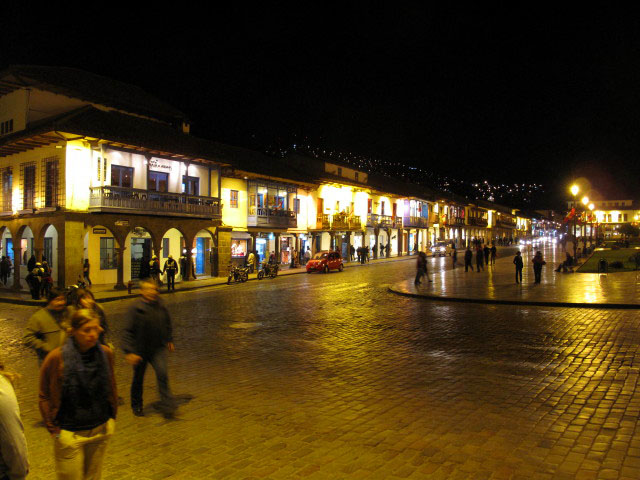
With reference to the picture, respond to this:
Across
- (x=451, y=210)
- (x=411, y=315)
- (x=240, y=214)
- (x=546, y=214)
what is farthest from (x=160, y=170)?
(x=546, y=214)

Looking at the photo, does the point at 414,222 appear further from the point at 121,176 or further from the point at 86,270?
the point at 86,270

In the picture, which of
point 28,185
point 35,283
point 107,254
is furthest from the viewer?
point 107,254

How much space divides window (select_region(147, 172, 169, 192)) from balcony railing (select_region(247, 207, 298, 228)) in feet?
25.3

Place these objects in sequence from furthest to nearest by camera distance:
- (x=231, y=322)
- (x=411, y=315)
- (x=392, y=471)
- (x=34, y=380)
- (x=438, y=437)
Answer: (x=411, y=315) → (x=231, y=322) → (x=34, y=380) → (x=438, y=437) → (x=392, y=471)

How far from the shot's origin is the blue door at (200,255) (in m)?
31.5

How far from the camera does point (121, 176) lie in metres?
25.3

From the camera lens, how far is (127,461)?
496 centimetres

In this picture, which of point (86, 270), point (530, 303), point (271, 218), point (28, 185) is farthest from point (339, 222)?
point (530, 303)

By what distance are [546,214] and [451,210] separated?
136 metres

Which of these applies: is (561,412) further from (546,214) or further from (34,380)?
(546,214)

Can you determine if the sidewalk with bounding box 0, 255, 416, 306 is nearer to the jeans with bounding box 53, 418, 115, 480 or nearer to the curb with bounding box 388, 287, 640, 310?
the curb with bounding box 388, 287, 640, 310

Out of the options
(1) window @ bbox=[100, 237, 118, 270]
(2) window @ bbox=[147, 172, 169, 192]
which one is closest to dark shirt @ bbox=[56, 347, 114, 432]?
(1) window @ bbox=[100, 237, 118, 270]

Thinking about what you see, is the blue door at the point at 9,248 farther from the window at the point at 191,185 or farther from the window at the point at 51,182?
the window at the point at 191,185

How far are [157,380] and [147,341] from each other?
53cm
